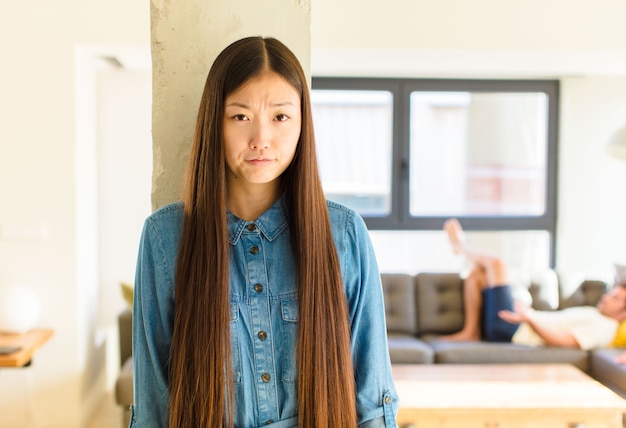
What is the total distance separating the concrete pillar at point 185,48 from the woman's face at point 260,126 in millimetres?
314

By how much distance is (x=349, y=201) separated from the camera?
5.38 metres

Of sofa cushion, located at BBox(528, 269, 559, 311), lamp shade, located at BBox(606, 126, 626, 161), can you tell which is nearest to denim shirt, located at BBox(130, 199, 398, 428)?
lamp shade, located at BBox(606, 126, 626, 161)

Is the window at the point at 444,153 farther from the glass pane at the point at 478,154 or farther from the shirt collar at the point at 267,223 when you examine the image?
the shirt collar at the point at 267,223

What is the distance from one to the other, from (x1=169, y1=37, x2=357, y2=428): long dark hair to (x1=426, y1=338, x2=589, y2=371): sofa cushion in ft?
9.64

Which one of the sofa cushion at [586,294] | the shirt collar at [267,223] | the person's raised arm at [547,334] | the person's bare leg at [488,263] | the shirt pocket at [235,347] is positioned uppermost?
the shirt collar at [267,223]

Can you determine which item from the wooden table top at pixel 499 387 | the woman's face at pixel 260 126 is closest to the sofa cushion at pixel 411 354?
the wooden table top at pixel 499 387

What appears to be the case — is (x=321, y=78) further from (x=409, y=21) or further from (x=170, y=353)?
(x=170, y=353)

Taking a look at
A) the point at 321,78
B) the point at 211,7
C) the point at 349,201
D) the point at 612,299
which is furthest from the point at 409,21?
the point at 211,7

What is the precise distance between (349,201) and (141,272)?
416 centimetres

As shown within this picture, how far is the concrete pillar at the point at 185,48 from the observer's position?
1.52m

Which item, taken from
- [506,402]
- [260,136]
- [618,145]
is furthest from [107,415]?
[260,136]

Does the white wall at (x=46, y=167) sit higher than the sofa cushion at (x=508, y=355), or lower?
higher

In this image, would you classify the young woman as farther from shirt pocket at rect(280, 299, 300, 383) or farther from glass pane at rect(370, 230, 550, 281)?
glass pane at rect(370, 230, 550, 281)

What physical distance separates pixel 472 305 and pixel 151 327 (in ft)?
11.4
